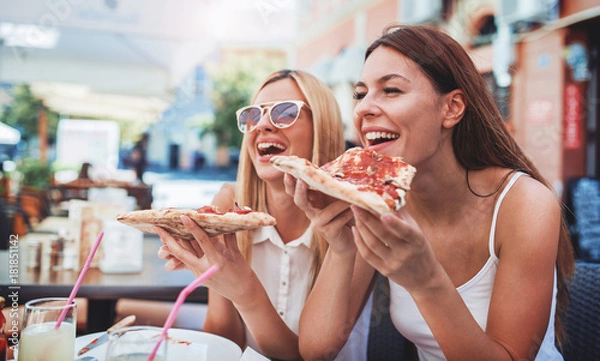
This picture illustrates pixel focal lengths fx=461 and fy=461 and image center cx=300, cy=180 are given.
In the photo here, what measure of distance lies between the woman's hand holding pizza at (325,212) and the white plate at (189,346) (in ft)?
1.75

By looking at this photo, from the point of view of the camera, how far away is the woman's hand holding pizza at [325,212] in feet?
5.25

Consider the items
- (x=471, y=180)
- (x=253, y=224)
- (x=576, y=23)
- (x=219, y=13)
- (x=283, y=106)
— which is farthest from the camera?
(x=576, y=23)

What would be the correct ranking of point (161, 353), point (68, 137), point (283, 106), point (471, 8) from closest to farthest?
point (161, 353) → point (283, 106) → point (471, 8) → point (68, 137)

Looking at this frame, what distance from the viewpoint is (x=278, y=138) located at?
2.35 m

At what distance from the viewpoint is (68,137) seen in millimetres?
15266

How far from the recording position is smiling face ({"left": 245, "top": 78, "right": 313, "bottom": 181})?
2.33m

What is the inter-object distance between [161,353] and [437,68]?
1495 mm

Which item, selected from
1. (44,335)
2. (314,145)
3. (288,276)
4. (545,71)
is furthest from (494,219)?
(545,71)

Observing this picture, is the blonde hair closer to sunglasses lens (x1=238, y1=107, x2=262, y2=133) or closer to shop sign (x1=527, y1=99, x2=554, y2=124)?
sunglasses lens (x1=238, y1=107, x2=262, y2=133)

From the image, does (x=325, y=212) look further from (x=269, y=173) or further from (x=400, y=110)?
(x=269, y=173)

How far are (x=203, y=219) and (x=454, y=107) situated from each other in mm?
1184

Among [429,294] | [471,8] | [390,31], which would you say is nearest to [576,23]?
[471,8]

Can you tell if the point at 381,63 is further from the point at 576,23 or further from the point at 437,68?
the point at 576,23

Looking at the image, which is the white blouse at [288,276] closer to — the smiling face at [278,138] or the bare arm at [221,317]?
the bare arm at [221,317]
